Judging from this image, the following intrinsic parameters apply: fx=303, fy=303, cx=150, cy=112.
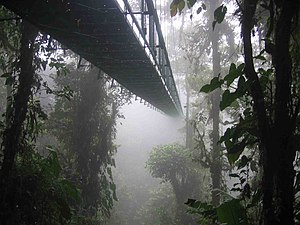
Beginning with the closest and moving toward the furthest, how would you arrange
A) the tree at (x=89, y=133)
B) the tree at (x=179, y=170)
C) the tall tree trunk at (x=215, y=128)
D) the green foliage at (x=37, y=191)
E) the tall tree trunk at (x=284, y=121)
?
the tall tree trunk at (x=284, y=121)
the green foliage at (x=37, y=191)
the tree at (x=89, y=133)
the tall tree trunk at (x=215, y=128)
the tree at (x=179, y=170)

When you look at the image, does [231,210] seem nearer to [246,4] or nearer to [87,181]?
[246,4]

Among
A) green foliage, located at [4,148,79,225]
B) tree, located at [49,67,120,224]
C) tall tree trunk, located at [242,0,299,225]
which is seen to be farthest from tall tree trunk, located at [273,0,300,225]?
tree, located at [49,67,120,224]

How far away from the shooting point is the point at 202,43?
9.11 metres

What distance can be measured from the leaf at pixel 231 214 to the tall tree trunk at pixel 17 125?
189 cm

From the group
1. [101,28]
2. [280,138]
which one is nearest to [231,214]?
[280,138]

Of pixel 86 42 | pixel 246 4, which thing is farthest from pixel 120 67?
pixel 246 4

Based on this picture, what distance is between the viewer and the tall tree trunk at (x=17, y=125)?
2.63 metres

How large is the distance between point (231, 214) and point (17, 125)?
2.02 meters

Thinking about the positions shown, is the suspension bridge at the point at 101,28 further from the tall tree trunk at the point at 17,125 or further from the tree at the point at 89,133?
the tree at the point at 89,133

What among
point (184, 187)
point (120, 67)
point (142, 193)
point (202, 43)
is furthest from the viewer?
point (142, 193)

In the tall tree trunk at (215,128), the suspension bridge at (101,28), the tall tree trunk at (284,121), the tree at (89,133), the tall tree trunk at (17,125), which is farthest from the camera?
the tall tree trunk at (215,128)

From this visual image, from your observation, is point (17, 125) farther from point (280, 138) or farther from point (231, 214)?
point (280, 138)

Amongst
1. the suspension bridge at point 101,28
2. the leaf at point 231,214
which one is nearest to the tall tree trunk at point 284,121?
the leaf at point 231,214

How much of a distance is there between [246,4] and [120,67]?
2.11 m
